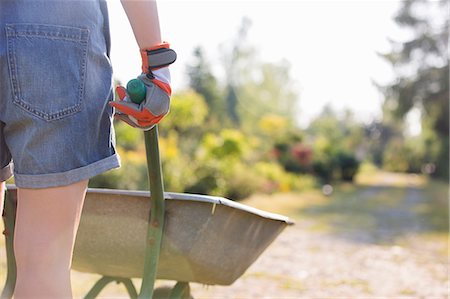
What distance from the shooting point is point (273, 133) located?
75.0 ft

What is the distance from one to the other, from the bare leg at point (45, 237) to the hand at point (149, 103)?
0.16 m

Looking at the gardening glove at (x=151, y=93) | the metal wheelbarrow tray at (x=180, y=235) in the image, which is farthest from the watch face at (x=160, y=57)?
the metal wheelbarrow tray at (x=180, y=235)

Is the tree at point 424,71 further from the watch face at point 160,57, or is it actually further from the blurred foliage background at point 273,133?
the watch face at point 160,57

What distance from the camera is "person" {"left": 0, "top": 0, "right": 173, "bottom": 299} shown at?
3.59ft

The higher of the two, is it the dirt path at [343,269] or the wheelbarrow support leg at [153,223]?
the wheelbarrow support leg at [153,223]

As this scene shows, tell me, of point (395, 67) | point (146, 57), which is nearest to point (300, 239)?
point (146, 57)

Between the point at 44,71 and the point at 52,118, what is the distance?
8 centimetres

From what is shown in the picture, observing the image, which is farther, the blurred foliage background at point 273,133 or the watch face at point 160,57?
the blurred foliage background at point 273,133

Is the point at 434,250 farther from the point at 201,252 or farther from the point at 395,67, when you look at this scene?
the point at 395,67

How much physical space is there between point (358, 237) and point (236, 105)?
120 feet

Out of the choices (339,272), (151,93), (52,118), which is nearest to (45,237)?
(52,118)

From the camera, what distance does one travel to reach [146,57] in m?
1.22

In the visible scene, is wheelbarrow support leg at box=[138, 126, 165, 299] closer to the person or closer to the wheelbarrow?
the wheelbarrow

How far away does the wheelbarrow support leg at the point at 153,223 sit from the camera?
4.84 ft
